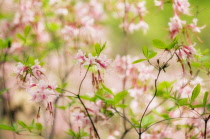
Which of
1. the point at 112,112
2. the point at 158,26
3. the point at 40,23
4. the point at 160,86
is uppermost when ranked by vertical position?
Answer: the point at 158,26

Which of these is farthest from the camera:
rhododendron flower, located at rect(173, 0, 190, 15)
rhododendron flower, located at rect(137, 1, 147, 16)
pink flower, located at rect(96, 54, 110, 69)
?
rhododendron flower, located at rect(137, 1, 147, 16)

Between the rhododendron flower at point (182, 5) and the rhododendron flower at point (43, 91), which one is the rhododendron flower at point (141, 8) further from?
the rhododendron flower at point (43, 91)

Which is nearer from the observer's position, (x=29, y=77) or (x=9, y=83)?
(x=29, y=77)

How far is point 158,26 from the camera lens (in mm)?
6180

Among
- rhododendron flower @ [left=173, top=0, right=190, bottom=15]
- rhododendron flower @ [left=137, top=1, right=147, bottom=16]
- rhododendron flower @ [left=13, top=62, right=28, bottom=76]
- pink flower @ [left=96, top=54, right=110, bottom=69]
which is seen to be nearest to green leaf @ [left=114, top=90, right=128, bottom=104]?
pink flower @ [left=96, top=54, right=110, bottom=69]

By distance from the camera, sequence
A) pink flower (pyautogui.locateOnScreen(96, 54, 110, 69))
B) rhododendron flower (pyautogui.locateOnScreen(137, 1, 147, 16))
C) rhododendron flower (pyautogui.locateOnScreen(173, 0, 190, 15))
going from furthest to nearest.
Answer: rhododendron flower (pyautogui.locateOnScreen(137, 1, 147, 16)), rhododendron flower (pyautogui.locateOnScreen(173, 0, 190, 15)), pink flower (pyautogui.locateOnScreen(96, 54, 110, 69))

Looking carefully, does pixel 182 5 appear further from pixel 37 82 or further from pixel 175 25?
pixel 37 82

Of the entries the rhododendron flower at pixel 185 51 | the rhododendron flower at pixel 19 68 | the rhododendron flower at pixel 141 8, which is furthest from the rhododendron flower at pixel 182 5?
the rhododendron flower at pixel 19 68

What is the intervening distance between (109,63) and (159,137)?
2.52ft

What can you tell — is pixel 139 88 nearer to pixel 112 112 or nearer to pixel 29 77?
pixel 112 112

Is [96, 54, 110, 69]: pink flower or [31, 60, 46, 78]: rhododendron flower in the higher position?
[96, 54, 110, 69]: pink flower

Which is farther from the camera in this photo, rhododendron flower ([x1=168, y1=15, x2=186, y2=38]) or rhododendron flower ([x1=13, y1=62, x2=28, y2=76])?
rhododendron flower ([x1=168, y1=15, x2=186, y2=38])

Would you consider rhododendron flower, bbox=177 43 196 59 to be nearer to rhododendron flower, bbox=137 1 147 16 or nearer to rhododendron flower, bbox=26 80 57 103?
rhododendron flower, bbox=26 80 57 103

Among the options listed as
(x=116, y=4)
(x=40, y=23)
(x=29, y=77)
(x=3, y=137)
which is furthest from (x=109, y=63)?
(x=3, y=137)
